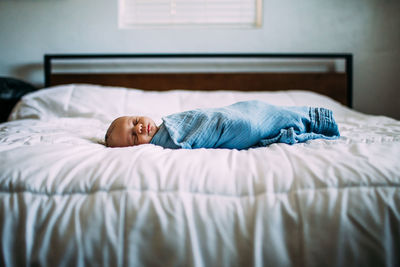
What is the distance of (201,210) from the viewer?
21.6 inches

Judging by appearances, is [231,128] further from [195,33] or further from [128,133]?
[195,33]

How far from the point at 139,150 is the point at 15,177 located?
0.28 m

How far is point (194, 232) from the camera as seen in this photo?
1.75ft

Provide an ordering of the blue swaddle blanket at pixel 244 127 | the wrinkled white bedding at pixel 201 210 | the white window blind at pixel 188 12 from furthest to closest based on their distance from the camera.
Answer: the white window blind at pixel 188 12
the blue swaddle blanket at pixel 244 127
the wrinkled white bedding at pixel 201 210

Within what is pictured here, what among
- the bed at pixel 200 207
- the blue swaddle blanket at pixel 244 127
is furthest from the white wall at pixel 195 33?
the bed at pixel 200 207

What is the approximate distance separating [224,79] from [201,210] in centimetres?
158

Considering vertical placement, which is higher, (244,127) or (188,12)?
(188,12)

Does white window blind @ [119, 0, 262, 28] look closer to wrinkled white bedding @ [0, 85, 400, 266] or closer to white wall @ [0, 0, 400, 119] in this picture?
white wall @ [0, 0, 400, 119]

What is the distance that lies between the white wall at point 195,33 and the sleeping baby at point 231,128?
1176 millimetres

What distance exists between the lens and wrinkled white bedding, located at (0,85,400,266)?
0.52m

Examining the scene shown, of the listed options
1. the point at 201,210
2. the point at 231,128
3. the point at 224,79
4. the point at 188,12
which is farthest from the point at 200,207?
the point at 188,12

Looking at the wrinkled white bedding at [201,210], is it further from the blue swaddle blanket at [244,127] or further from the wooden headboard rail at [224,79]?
the wooden headboard rail at [224,79]

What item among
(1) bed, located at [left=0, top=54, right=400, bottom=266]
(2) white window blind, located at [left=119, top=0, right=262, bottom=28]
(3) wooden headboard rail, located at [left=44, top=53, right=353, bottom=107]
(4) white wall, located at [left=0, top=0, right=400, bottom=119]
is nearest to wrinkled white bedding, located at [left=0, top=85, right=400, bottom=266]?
(1) bed, located at [left=0, top=54, right=400, bottom=266]

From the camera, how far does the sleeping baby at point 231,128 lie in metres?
0.91
